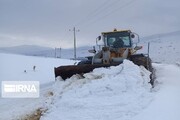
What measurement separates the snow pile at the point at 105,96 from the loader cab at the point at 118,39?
5187mm

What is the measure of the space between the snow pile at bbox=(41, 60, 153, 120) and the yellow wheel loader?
1.20m

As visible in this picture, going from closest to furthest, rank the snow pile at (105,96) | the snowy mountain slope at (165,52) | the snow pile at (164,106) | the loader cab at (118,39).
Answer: the snow pile at (164,106)
the snow pile at (105,96)
the loader cab at (118,39)
the snowy mountain slope at (165,52)

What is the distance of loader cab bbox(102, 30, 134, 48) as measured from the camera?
17234mm

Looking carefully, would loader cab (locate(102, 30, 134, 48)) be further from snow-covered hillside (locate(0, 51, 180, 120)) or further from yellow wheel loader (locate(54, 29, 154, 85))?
snow-covered hillside (locate(0, 51, 180, 120))

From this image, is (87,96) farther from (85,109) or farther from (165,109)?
(165,109)

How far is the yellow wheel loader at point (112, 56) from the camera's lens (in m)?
13.4

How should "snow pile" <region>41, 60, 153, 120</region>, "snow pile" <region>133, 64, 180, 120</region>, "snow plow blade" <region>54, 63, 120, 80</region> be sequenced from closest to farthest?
"snow pile" <region>133, 64, 180, 120</region>
"snow pile" <region>41, 60, 153, 120</region>
"snow plow blade" <region>54, 63, 120, 80</region>

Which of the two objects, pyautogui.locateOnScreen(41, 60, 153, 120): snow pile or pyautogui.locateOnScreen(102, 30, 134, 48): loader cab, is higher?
pyautogui.locateOnScreen(102, 30, 134, 48): loader cab

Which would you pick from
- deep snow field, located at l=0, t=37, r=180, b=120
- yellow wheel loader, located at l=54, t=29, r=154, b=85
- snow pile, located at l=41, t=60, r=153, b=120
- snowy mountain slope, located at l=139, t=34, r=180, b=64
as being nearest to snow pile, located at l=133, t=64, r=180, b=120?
deep snow field, located at l=0, t=37, r=180, b=120

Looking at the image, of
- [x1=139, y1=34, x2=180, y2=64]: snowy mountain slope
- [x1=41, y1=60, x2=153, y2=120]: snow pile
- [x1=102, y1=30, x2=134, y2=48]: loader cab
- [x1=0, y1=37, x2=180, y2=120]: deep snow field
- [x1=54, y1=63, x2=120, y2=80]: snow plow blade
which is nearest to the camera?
[x1=0, y1=37, x2=180, y2=120]: deep snow field

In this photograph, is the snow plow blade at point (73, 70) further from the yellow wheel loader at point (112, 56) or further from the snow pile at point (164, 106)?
the snow pile at point (164, 106)

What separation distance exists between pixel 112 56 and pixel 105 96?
18.2ft

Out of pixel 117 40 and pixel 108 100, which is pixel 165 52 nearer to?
pixel 117 40

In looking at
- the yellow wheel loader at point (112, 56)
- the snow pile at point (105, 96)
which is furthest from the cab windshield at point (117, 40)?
the snow pile at point (105, 96)
